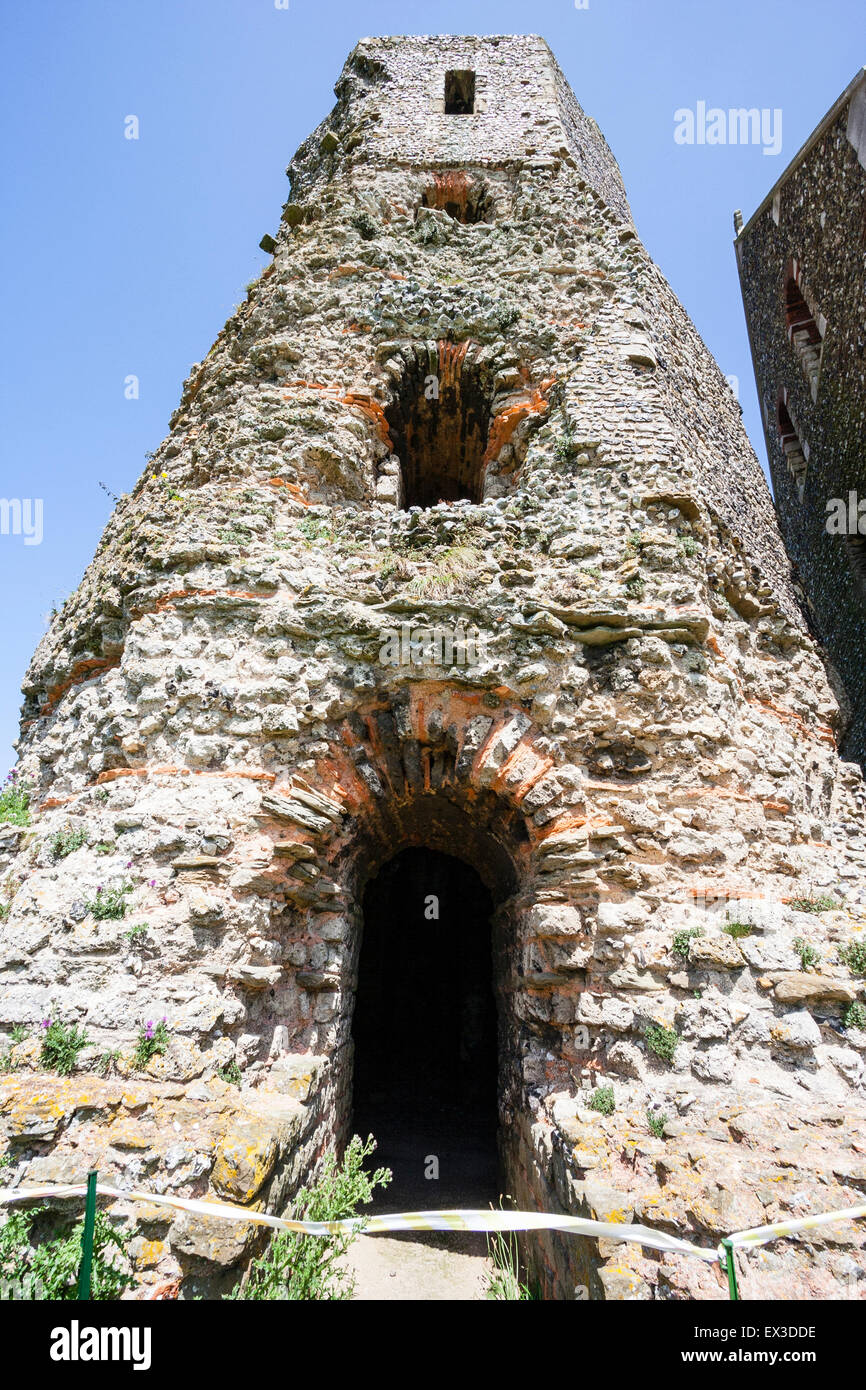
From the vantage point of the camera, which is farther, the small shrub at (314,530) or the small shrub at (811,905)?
the small shrub at (314,530)

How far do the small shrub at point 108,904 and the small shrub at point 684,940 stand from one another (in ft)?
9.65

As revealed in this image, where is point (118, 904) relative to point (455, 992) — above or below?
above

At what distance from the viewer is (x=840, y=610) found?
10617 mm

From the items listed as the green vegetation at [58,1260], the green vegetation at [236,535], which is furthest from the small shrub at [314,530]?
the green vegetation at [58,1260]

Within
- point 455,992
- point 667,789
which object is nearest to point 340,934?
point 667,789

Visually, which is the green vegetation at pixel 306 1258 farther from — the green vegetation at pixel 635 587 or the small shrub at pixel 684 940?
the green vegetation at pixel 635 587

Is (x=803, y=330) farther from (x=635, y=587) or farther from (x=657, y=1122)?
(x=657, y=1122)

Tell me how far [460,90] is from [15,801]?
438 inches

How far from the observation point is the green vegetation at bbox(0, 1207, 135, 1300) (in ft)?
7.77

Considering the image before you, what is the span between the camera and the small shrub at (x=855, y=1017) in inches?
131

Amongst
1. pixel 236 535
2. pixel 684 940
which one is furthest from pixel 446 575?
pixel 684 940

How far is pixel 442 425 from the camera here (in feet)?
23.8
